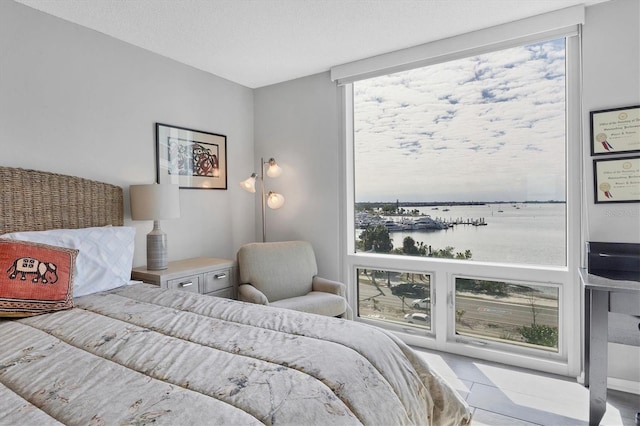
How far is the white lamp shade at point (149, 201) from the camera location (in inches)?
104

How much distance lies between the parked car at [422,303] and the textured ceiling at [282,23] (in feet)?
7.20

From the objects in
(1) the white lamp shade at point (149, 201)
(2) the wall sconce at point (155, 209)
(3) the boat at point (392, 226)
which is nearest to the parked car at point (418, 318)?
(3) the boat at point (392, 226)

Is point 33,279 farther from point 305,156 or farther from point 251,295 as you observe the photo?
point 305,156

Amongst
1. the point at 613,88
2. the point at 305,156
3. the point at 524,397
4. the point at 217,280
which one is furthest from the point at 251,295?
the point at 613,88

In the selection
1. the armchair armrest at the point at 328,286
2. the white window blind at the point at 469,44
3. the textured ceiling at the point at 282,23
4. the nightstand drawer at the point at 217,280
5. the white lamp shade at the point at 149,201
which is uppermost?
the textured ceiling at the point at 282,23

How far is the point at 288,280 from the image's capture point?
3.18 m

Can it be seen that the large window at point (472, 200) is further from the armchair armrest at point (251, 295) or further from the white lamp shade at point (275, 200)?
the armchair armrest at point (251, 295)

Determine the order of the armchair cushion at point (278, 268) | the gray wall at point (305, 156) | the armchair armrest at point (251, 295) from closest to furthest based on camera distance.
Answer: the armchair armrest at point (251, 295), the armchair cushion at point (278, 268), the gray wall at point (305, 156)

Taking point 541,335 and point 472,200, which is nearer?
point 541,335

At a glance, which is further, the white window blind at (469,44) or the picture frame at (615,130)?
the white window blind at (469,44)

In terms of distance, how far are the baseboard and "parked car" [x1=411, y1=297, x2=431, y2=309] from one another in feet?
4.21

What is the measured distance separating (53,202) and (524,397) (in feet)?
10.8

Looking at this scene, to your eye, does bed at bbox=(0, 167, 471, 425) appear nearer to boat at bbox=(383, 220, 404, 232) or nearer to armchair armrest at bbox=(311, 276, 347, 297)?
armchair armrest at bbox=(311, 276, 347, 297)

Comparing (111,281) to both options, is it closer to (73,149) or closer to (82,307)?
(82,307)
